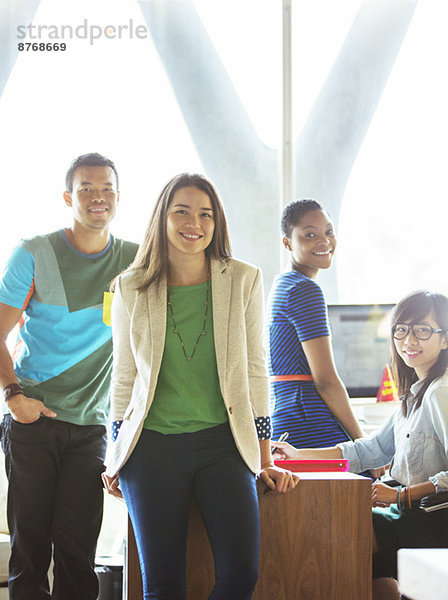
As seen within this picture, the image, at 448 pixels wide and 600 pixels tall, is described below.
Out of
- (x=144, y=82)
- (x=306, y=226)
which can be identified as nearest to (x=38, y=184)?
(x=144, y=82)

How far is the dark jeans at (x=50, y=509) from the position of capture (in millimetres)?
2162

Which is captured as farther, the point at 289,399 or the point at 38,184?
the point at 38,184

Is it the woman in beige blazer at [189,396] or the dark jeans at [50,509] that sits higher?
the woman in beige blazer at [189,396]

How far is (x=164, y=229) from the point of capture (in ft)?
6.38

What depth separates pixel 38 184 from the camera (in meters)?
3.65

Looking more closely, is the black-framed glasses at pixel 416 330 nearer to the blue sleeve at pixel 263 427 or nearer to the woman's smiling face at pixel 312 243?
the woman's smiling face at pixel 312 243

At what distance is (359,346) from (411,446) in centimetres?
121

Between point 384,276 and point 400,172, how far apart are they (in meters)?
0.59

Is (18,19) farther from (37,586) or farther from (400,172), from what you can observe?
(37,586)

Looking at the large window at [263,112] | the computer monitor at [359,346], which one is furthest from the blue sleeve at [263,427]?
the large window at [263,112]

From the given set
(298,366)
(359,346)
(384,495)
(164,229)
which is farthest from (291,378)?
(359,346)

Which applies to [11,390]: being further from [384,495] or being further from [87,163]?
[384,495]

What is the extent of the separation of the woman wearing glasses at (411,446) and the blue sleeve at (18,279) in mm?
975

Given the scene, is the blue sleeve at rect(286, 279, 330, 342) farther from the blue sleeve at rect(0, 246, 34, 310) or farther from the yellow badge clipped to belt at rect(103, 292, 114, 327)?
the blue sleeve at rect(0, 246, 34, 310)
